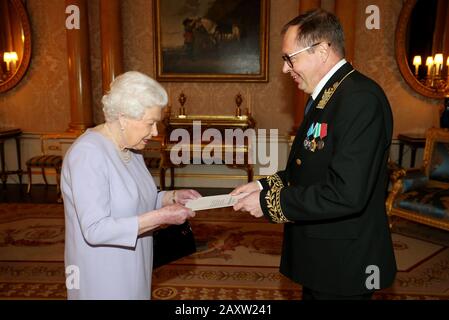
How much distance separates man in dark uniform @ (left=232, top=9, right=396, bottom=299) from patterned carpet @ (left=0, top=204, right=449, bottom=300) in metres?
1.63

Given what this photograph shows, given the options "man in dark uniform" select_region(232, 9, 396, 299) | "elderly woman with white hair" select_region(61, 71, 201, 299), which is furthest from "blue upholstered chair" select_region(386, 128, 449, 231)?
"elderly woman with white hair" select_region(61, 71, 201, 299)

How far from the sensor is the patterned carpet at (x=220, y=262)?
3.44 m

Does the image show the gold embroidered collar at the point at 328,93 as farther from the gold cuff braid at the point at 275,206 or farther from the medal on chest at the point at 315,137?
the gold cuff braid at the point at 275,206

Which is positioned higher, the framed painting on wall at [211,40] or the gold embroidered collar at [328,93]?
the framed painting on wall at [211,40]

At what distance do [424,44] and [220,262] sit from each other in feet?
17.7

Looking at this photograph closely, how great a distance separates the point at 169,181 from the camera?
24.2ft

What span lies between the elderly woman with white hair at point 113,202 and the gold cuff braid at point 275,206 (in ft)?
1.32

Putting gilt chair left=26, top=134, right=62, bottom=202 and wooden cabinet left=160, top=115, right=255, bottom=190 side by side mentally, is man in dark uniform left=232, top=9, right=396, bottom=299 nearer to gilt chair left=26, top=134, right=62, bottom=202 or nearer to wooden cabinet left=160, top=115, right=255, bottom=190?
wooden cabinet left=160, top=115, right=255, bottom=190

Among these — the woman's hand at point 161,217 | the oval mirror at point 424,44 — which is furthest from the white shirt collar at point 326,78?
the oval mirror at point 424,44

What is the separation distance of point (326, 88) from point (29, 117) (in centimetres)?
706

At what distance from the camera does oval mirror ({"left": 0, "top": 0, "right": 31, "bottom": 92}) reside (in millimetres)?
7062

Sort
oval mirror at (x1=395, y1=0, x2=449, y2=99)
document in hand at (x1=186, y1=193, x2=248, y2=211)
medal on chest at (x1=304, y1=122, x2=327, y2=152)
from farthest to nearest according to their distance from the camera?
oval mirror at (x1=395, y1=0, x2=449, y2=99) → document in hand at (x1=186, y1=193, x2=248, y2=211) → medal on chest at (x1=304, y1=122, x2=327, y2=152)
